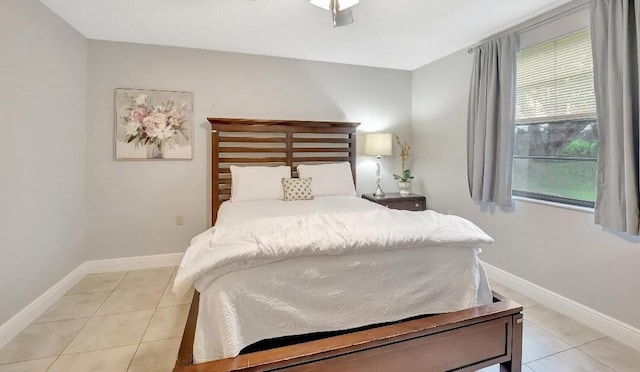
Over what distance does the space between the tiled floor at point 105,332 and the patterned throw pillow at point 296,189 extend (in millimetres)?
1329

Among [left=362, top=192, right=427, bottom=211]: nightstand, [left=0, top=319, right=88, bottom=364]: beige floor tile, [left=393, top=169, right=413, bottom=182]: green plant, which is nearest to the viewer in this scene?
[left=0, top=319, right=88, bottom=364]: beige floor tile

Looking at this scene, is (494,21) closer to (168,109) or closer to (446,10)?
(446,10)

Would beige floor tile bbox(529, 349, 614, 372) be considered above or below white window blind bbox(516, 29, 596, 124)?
below

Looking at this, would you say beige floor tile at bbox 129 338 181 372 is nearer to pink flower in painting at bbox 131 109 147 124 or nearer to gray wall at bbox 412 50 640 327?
pink flower in painting at bbox 131 109 147 124

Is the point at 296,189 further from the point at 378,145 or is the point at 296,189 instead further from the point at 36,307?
the point at 36,307

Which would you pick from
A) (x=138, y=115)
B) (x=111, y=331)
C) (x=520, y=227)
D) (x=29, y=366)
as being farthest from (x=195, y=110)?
(x=520, y=227)

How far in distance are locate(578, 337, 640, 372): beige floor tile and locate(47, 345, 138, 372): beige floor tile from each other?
9.30 feet

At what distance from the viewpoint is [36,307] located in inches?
89.2

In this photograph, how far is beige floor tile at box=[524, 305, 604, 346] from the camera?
2.04 m

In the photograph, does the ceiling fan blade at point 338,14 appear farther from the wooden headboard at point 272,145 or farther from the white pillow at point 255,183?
the white pillow at point 255,183

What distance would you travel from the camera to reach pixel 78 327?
2135mm

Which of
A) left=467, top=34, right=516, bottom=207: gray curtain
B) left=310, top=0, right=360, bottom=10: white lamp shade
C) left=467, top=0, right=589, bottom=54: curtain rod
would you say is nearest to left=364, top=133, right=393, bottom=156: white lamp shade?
left=467, top=34, right=516, bottom=207: gray curtain

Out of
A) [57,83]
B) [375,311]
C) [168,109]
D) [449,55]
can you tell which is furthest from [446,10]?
[57,83]

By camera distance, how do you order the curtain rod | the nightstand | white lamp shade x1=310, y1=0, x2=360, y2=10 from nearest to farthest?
white lamp shade x1=310, y1=0, x2=360, y2=10 < the curtain rod < the nightstand
